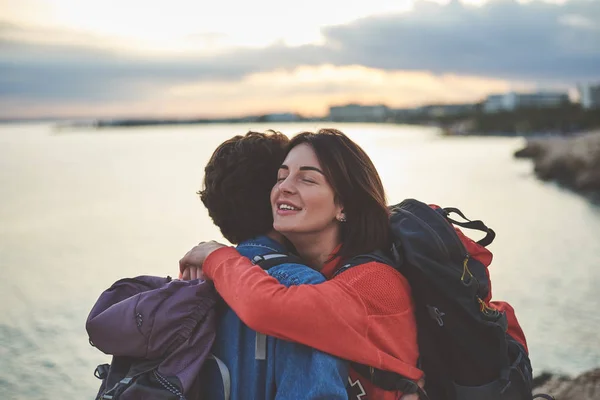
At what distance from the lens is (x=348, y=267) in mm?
2150

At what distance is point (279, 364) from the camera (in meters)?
2.05

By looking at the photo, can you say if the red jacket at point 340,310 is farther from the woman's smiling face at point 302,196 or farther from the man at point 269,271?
the woman's smiling face at point 302,196

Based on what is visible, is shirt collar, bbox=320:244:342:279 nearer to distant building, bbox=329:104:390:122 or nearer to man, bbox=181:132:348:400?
man, bbox=181:132:348:400

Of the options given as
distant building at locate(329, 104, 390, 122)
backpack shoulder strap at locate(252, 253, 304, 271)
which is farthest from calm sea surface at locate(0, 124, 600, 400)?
distant building at locate(329, 104, 390, 122)

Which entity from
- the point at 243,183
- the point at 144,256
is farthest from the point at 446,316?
the point at 144,256

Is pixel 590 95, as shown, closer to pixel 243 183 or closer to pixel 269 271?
pixel 243 183

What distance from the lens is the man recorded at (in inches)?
76.3

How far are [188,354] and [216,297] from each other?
0.81 ft

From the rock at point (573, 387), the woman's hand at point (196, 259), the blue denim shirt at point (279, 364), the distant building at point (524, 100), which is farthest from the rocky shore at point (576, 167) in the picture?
the distant building at point (524, 100)

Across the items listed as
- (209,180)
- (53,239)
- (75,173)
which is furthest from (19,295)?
(75,173)

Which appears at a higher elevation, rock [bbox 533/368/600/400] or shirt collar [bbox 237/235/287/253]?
shirt collar [bbox 237/235/287/253]

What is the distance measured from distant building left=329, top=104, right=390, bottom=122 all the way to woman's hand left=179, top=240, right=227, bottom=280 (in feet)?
577

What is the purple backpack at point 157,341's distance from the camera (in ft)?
6.61

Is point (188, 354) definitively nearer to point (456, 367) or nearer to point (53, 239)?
point (456, 367)
